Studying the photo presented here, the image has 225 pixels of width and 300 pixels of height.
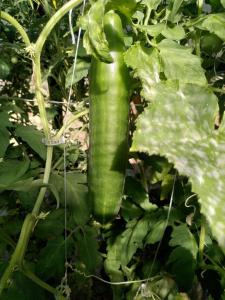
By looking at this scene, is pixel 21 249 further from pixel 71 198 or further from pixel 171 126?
pixel 171 126

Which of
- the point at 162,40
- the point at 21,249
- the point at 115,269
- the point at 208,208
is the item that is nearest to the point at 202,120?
the point at 208,208

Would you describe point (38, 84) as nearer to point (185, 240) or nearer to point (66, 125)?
point (66, 125)

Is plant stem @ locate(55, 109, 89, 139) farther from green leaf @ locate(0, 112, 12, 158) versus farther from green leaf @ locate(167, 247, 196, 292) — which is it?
green leaf @ locate(167, 247, 196, 292)

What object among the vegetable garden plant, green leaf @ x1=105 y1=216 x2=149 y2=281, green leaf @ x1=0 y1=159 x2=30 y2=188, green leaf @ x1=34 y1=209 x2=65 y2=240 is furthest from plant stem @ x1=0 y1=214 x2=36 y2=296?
green leaf @ x1=105 y1=216 x2=149 y2=281

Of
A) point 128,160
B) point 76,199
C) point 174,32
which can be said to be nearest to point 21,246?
point 76,199

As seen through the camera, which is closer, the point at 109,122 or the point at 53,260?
the point at 109,122

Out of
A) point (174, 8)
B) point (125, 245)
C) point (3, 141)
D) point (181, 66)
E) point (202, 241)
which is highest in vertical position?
point (174, 8)

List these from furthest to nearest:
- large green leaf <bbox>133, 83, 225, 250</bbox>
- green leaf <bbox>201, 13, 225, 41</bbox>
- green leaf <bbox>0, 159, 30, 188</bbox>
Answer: green leaf <bbox>0, 159, 30, 188</bbox>, green leaf <bbox>201, 13, 225, 41</bbox>, large green leaf <bbox>133, 83, 225, 250</bbox>
